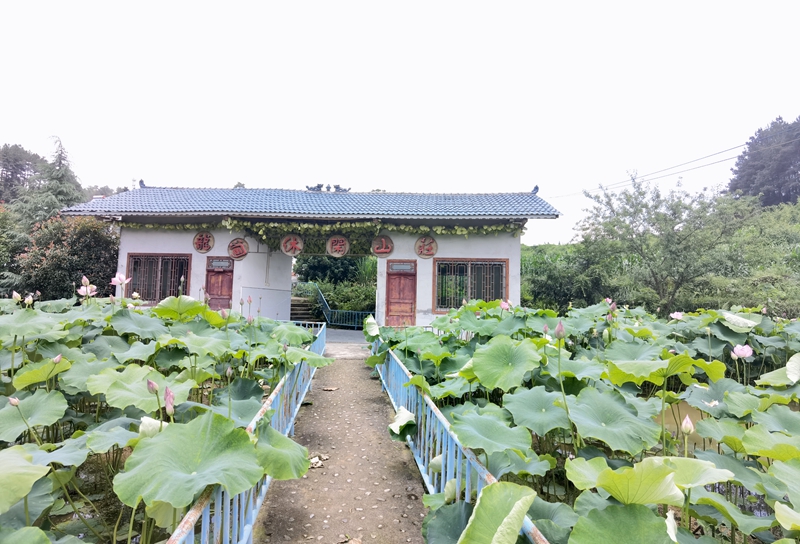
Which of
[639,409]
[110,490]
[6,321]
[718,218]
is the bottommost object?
[110,490]

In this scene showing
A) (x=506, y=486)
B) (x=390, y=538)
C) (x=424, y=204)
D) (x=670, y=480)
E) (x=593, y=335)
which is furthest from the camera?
(x=424, y=204)

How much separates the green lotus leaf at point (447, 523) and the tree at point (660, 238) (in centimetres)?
1166

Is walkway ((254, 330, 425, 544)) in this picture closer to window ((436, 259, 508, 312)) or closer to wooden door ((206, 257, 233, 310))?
window ((436, 259, 508, 312))

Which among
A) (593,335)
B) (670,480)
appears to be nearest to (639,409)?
(670,480)

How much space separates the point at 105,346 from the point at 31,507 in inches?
66.6

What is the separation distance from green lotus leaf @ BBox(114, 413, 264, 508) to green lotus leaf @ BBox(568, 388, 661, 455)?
4.45ft

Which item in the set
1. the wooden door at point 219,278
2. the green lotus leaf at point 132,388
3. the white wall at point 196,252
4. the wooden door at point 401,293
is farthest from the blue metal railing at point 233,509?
the wooden door at point 219,278

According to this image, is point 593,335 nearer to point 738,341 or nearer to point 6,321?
point 738,341

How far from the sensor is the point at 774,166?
31.3 meters

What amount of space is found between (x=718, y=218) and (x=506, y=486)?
42.0 ft

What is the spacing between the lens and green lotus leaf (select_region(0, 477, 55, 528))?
137 cm

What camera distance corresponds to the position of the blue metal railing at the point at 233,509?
1327mm

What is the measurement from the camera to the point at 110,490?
2.38 metres

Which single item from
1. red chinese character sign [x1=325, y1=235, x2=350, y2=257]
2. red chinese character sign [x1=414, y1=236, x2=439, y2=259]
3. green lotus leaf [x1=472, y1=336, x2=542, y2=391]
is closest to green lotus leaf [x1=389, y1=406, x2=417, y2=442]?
green lotus leaf [x1=472, y1=336, x2=542, y2=391]
